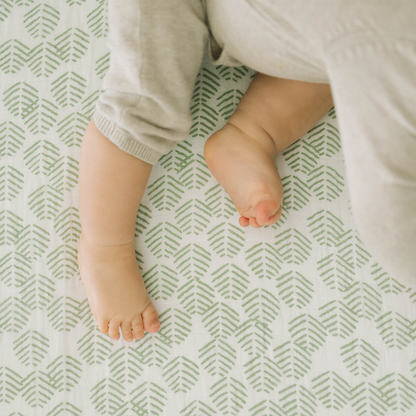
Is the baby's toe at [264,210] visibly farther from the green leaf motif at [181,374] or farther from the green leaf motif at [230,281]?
the green leaf motif at [181,374]

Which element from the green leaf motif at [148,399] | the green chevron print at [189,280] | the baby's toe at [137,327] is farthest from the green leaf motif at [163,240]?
the green leaf motif at [148,399]

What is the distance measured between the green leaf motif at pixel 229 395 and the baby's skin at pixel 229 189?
138mm

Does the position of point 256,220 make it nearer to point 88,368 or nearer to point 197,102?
point 197,102

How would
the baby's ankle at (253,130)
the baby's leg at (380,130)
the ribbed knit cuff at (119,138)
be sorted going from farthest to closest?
the baby's ankle at (253,130) → the ribbed knit cuff at (119,138) → the baby's leg at (380,130)

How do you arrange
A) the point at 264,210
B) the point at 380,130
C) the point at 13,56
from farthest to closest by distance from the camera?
the point at 13,56, the point at 264,210, the point at 380,130

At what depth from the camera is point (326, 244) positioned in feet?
2.28

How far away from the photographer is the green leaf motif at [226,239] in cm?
70

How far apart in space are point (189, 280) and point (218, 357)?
13 cm

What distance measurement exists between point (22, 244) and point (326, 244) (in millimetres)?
509

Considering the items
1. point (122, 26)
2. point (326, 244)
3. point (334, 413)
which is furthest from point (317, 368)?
point (122, 26)

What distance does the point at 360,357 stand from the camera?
0.67 meters

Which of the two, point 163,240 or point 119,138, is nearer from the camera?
point 119,138

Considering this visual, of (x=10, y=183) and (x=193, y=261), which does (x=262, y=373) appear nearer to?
(x=193, y=261)

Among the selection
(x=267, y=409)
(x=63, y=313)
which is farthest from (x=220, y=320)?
(x=63, y=313)
